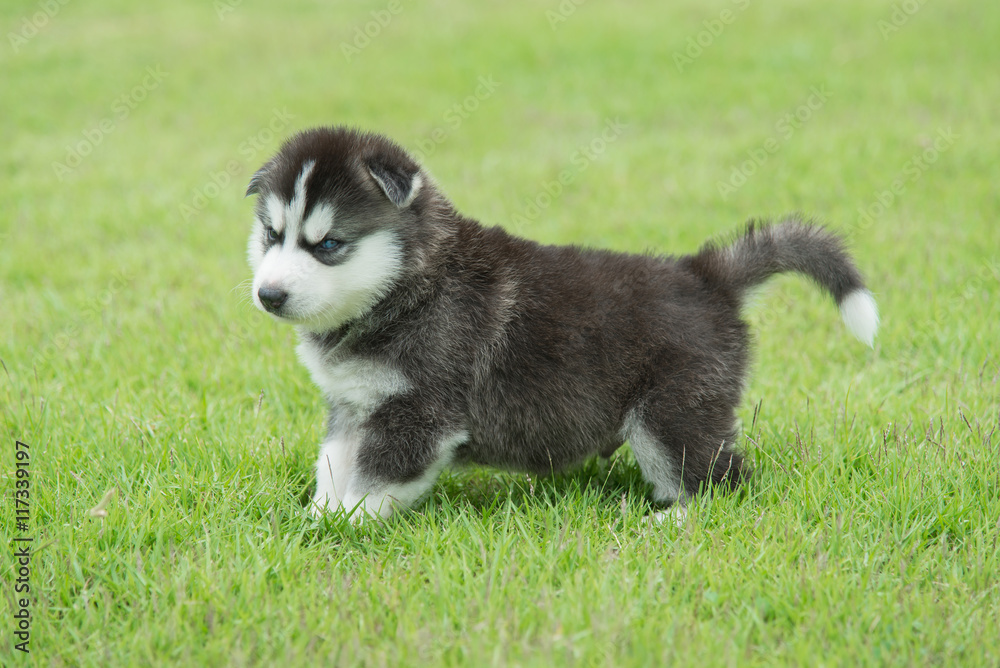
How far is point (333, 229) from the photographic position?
3318 mm

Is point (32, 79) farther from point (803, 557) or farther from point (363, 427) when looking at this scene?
point (803, 557)

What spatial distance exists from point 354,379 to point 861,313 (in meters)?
2.12

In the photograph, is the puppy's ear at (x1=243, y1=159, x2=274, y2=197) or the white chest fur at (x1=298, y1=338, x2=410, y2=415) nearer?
the white chest fur at (x1=298, y1=338, x2=410, y2=415)

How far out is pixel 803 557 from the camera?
296 cm

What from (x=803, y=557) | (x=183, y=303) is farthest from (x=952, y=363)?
(x=183, y=303)

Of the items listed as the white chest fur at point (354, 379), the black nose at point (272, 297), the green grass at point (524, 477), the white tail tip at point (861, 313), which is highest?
the black nose at point (272, 297)

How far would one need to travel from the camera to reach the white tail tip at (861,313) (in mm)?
3508

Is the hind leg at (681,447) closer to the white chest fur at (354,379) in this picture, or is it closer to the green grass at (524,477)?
the green grass at (524,477)

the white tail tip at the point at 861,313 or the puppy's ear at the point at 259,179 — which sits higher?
the puppy's ear at the point at 259,179

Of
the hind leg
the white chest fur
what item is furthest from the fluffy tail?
the white chest fur

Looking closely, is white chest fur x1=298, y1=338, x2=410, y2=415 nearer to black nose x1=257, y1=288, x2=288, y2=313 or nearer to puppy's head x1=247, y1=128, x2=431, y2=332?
puppy's head x1=247, y1=128, x2=431, y2=332

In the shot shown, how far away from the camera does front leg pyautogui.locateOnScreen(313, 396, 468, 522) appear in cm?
335

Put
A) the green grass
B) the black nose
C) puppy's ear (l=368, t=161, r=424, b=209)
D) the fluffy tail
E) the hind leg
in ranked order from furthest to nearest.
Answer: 1. the fluffy tail
2. the hind leg
3. puppy's ear (l=368, t=161, r=424, b=209)
4. the black nose
5. the green grass

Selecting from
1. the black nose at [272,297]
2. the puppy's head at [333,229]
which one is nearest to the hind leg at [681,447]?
the puppy's head at [333,229]
